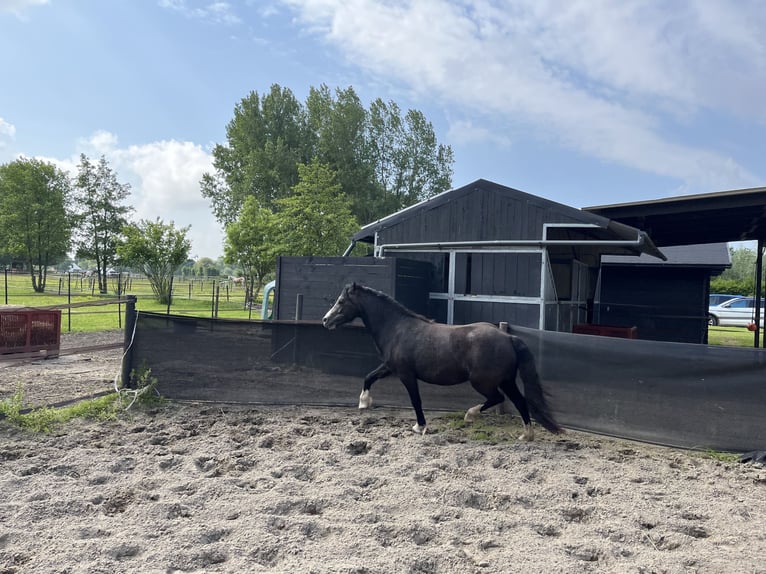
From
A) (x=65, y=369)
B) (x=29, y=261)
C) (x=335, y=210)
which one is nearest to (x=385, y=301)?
(x=65, y=369)

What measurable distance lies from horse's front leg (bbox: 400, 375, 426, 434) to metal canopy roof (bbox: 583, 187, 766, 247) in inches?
171

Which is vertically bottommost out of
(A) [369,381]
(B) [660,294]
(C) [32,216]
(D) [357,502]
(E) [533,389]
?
(D) [357,502]

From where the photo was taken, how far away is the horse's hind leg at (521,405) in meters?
5.01

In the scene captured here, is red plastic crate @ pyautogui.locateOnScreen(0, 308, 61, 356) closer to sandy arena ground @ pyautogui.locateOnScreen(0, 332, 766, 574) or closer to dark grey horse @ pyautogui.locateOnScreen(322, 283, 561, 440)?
sandy arena ground @ pyautogui.locateOnScreen(0, 332, 766, 574)

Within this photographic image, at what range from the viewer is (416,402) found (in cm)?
530

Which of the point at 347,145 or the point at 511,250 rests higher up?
A: the point at 347,145

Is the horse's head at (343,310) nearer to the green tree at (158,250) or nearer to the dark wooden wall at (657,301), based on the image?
the dark wooden wall at (657,301)

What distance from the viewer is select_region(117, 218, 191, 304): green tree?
24.8m

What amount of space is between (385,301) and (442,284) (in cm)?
219

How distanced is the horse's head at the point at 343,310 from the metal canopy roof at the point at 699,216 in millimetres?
4178

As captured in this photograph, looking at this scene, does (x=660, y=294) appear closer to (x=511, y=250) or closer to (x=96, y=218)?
(x=511, y=250)

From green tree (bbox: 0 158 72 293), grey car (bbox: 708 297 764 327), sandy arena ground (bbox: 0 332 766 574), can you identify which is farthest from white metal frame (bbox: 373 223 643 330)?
green tree (bbox: 0 158 72 293)

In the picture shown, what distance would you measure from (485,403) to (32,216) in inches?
1420

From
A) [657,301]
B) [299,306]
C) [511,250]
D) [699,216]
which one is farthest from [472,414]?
[657,301]
